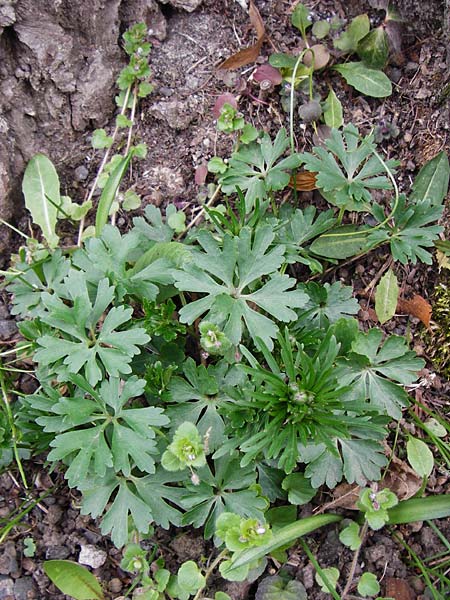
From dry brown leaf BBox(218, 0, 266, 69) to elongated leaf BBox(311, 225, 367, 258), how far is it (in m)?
1.03

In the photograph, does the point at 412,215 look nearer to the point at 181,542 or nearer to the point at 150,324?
the point at 150,324

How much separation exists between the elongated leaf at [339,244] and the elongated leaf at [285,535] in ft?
3.78

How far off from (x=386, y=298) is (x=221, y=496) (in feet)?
3.77

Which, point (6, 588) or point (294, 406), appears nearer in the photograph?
point (294, 406)

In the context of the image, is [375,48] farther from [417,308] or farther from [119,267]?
[119,267]

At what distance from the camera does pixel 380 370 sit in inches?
99.6

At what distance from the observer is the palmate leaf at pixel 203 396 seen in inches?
97.3

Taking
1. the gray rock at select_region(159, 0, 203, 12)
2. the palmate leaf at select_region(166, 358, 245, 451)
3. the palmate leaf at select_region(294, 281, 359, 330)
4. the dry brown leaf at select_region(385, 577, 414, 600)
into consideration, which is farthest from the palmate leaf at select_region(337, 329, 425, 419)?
the gray rock at select_region(159, 0, 203, 12)

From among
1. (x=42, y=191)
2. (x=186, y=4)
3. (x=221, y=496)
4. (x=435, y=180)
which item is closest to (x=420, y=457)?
(x=221, y=496)

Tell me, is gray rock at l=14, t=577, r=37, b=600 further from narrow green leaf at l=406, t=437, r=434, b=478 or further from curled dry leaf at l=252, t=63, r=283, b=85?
curled dry leaf at l=252, t=63, r=283, b=85

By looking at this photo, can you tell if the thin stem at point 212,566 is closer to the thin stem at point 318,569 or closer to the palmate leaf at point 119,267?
the thin stem at point 318,569

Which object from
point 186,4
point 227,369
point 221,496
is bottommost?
point 221,496

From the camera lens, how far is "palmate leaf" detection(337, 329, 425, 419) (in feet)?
8.20

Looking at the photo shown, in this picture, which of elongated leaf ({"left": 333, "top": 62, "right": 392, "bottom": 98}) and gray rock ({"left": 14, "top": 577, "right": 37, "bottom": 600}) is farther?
elongated leaf ({"left": 333, "top": 62, "right": 392, "bottom": 98})
